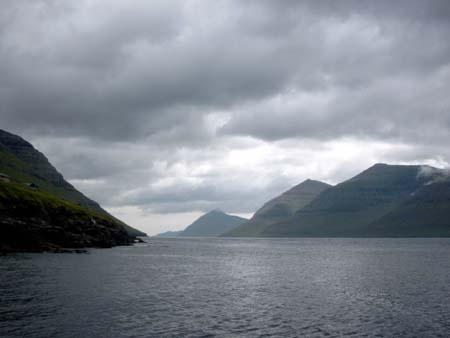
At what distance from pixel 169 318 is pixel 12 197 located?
117m

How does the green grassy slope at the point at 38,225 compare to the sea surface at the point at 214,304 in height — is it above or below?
above

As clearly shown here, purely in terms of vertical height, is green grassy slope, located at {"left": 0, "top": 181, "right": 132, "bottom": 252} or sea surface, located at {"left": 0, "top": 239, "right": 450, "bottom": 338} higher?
green grassy slope, located at {"left": 0, "top": 181, "right": 132, "bottom": 252}

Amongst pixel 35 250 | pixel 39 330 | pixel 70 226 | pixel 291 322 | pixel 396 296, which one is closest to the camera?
pixel 39 330

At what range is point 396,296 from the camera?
223ft

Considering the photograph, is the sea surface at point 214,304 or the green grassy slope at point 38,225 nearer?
the sea surface at point 214,304

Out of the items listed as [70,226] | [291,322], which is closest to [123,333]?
[291,322]

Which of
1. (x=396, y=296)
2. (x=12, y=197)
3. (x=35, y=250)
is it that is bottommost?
(x=396, y=296)

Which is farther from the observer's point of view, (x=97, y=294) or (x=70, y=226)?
(x=70, y=226)

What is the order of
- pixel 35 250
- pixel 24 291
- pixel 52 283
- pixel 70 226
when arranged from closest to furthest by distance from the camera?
pixel 24 291 → pixel 52 283 → pixel 35 250 → pixel 70 226

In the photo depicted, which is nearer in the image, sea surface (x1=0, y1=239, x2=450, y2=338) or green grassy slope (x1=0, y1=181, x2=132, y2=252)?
sea surface (x1=0, y1=239, x2=450, y2=338)

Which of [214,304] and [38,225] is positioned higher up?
[38,225]

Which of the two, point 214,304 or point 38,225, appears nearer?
point 214,304

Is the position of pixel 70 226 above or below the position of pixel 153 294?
above

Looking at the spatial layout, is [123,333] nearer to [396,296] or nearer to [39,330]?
[39,330]
